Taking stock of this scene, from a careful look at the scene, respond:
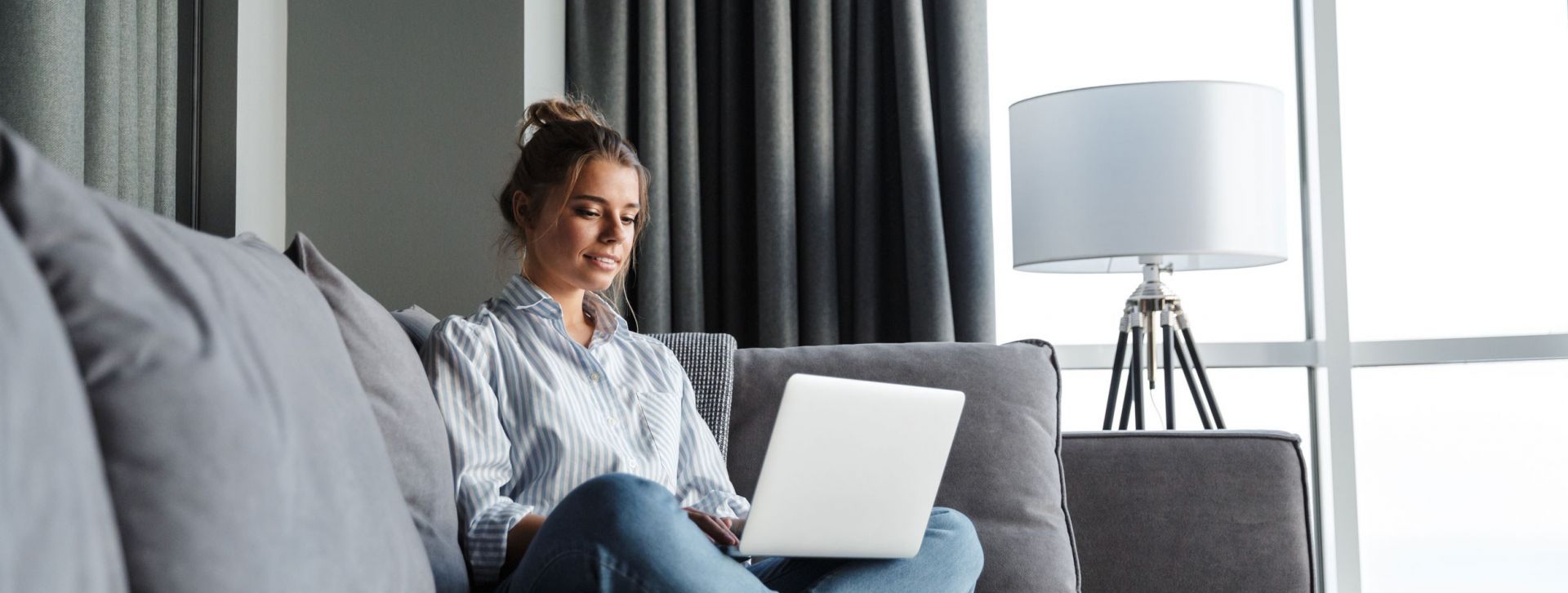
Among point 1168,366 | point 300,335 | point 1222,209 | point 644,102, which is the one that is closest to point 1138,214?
point 1222,209

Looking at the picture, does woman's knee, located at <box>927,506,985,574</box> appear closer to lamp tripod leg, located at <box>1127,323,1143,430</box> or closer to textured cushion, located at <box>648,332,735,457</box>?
textured cushion, located at <box>648,332,735,457</box>

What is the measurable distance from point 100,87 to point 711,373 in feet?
3.38

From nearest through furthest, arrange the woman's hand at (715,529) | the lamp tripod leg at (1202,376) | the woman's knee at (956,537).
→ the woman's hand at (715,529) < the woman's knee at (956,537) < the lamp tripod leg at (1202,376)

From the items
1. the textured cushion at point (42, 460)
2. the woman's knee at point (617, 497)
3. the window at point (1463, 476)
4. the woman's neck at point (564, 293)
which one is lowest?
the window at point (1463, 476)

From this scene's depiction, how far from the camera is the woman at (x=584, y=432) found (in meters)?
1.10

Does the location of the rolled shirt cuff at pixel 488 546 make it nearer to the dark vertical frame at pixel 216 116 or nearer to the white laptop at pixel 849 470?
the white laptop at pixel 849 470

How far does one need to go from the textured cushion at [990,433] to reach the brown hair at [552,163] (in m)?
0.32

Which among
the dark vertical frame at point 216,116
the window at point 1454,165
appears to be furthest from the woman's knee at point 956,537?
the window at point 1454,165

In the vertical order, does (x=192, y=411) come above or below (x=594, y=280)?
below

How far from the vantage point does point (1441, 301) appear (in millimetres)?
2967

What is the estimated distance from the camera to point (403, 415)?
4.00ft

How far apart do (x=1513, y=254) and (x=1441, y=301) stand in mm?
190

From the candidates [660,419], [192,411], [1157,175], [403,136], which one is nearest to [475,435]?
[660,419]

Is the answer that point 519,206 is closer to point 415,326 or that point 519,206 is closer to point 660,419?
point 415,326
